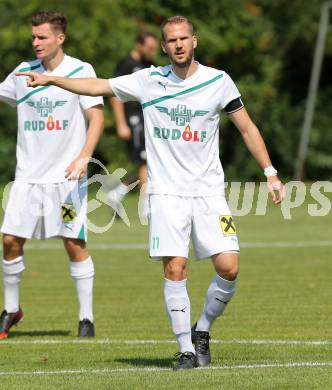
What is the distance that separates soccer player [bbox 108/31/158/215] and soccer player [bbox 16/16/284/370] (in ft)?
30.2

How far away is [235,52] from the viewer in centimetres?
3706

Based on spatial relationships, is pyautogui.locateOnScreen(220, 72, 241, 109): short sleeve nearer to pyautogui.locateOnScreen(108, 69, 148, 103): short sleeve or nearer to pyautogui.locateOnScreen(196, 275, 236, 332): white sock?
pyautogui.locateOnScreen(108, 69, 148, 103): short sleeve

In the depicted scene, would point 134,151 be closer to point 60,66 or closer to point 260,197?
point 260,197

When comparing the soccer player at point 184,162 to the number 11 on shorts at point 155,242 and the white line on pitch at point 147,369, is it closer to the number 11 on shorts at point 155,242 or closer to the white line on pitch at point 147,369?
the number 11 on shorts at point 155,242

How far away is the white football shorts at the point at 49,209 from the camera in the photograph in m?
10.6

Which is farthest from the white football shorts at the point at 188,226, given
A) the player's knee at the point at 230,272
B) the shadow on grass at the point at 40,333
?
the shadow on grass at the point at 40,333

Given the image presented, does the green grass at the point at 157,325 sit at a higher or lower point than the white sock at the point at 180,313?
lower

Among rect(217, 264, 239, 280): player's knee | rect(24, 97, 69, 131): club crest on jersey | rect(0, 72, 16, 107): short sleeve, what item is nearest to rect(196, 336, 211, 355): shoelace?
rect(217, 264, 239, 280): player's knee

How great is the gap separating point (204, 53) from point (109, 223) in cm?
1492

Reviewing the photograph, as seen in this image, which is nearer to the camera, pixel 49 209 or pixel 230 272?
pixel 230 272

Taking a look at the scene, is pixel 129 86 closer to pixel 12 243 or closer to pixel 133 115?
pixel 12 243

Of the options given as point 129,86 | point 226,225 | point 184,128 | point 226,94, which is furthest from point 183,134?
point 226,225

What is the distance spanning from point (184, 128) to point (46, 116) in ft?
6.88

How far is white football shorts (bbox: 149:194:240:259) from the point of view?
866cm
